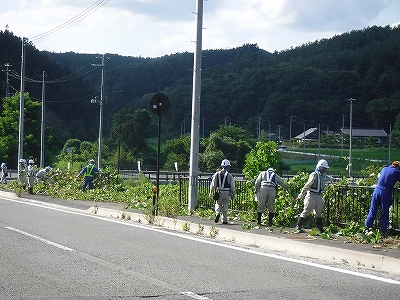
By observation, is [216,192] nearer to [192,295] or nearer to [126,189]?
[192,295]

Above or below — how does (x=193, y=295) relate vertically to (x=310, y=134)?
below

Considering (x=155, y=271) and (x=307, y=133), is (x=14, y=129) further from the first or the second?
(x=307, y=133)

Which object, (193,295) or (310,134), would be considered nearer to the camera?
(193,295)

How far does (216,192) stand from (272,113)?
12375 cm

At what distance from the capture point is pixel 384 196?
44.0 feet

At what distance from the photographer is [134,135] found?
274 feet

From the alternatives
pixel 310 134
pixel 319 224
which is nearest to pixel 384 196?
pixel 319 224

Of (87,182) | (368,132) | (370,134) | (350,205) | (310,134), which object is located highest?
(368,132)

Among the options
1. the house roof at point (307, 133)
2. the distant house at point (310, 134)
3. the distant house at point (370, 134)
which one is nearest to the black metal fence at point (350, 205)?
the distant house at point (370, 134)

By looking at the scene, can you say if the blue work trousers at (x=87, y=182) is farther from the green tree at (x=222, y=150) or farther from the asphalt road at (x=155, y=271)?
the green tree at (x=222, y=150)

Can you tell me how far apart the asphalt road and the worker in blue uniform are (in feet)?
9.65

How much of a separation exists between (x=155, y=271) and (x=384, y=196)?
6.10 metres

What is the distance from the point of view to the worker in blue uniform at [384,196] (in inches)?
526

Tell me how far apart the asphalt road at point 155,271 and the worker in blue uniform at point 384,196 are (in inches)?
116
